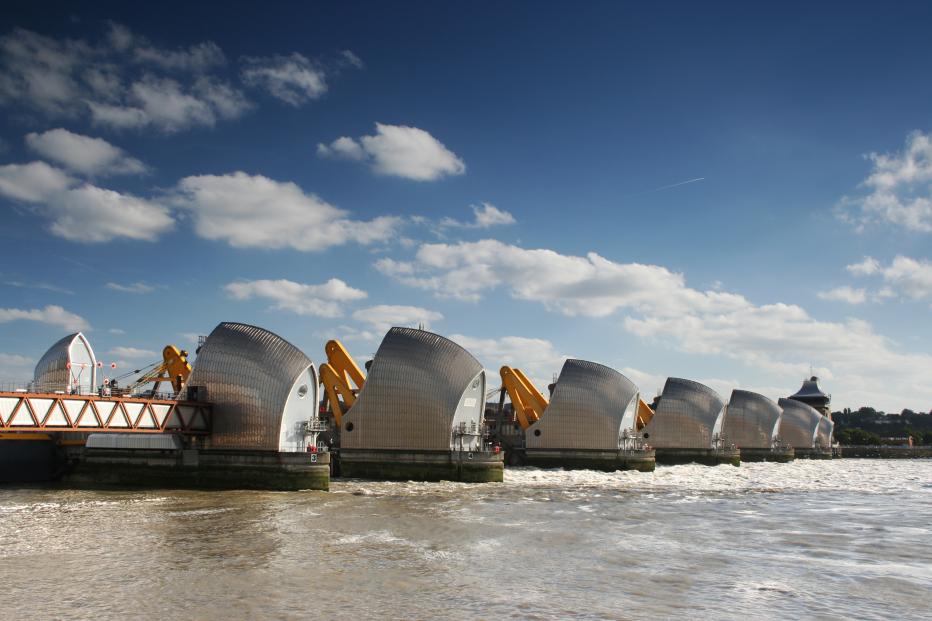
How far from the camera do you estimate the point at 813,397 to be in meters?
161

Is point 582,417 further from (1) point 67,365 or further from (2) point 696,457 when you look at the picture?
(1) point 67,365

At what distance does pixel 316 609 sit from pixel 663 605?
8.58 metres

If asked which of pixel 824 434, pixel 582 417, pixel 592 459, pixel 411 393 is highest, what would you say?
pixel 411 393

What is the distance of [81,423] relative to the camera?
4397 centimetres

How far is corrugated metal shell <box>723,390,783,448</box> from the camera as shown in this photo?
355 ft

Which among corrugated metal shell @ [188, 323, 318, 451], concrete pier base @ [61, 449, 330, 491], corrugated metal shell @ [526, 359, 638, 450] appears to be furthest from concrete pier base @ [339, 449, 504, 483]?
corrugated metal shell @ [526, 359, 638, 450]

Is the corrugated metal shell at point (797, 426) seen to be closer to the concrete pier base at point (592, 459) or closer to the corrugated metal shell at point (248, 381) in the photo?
the concrete pier base at point (592, 459)

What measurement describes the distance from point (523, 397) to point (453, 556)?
2152 inches

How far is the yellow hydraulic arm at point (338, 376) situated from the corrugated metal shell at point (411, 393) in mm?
4635

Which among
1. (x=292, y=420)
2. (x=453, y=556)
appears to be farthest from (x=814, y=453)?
(x=453, y=556)

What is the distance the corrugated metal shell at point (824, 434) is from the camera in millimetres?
136825

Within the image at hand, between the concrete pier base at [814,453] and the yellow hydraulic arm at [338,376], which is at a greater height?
the yellow hydraulic arm at [338,376]

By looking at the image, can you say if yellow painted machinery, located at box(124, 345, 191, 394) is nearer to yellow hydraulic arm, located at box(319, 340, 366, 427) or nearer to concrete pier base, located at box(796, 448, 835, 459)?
yellow hydraulic arm, located at box(319, 340, 366, 427)

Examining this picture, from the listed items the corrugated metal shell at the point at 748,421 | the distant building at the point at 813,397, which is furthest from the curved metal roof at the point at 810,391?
the corrugated metal shell at the point at 748,421
